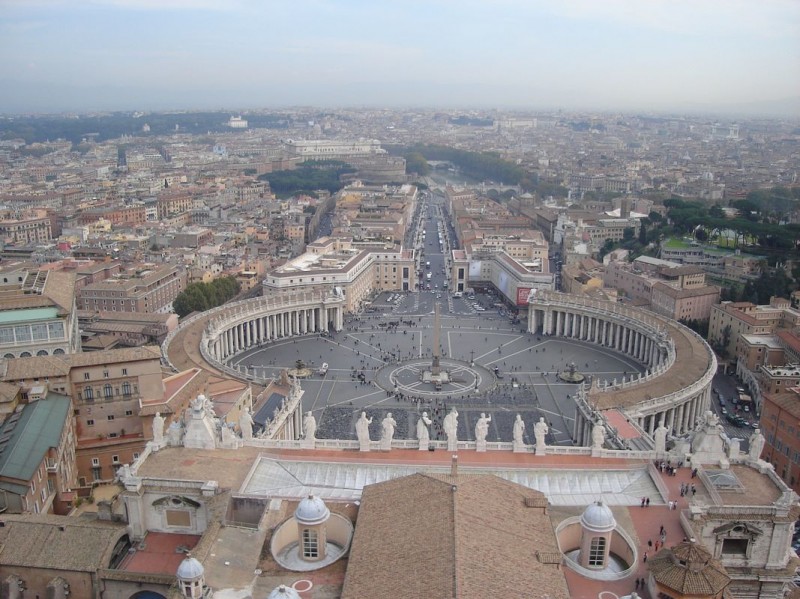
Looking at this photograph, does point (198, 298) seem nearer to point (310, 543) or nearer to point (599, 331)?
point (599, 331)

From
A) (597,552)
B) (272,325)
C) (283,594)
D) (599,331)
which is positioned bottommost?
(272,325)

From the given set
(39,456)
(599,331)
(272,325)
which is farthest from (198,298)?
(39,456)

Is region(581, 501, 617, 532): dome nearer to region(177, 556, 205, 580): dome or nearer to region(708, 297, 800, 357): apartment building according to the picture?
region(177, 556, 205, 580): dome

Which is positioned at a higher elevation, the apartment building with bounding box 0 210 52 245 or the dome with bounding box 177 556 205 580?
the dome with bounding box 177 556 205 580

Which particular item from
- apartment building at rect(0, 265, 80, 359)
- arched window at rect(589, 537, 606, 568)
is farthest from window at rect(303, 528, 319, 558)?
apartment building at rect(0, 265, 80, 359)

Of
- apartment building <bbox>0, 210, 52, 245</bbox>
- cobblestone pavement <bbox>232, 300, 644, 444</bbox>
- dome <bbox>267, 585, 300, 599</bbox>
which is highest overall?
dome <bbox>267, 585, 300, 599</bbox>

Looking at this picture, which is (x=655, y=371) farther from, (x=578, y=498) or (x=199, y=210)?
(x=199, y=210)
